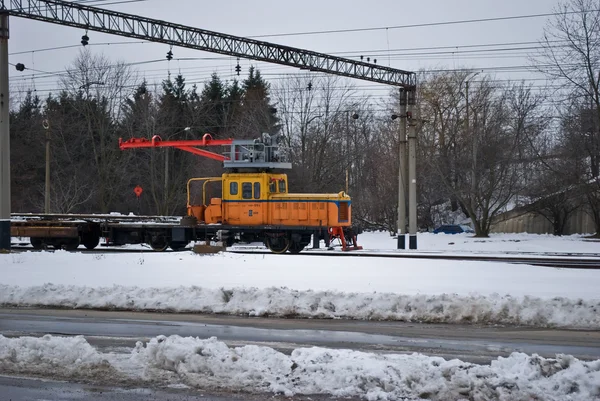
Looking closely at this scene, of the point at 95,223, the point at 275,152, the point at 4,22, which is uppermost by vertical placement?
the point at 4,22

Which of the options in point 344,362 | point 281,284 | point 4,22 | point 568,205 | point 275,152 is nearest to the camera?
point 344,362

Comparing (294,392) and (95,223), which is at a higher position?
(95,223)

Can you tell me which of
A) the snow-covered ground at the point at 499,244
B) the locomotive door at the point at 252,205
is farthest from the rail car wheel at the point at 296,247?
the snow-covered ground at the point at 499,244

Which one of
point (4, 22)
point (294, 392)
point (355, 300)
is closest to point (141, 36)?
point (4, 22)

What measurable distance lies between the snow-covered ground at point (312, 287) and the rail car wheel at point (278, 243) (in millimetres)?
7174

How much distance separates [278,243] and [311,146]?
25245mm

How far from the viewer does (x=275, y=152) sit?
93.7 ft

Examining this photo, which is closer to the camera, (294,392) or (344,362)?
(294,392)

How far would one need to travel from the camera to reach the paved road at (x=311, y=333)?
33.1ft

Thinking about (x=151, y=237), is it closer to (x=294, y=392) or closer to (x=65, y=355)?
(x=65, y=355)

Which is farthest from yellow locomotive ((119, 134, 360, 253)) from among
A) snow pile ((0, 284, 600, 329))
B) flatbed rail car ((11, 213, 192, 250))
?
snow pile ((0, 284, 600, 329))

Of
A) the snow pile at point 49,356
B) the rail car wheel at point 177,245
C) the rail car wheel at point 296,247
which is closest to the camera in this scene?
the snow pile at point 49,356

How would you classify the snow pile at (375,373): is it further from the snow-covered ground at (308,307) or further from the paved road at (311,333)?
the paved road at (311,333)

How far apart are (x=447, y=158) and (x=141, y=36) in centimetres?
2357
